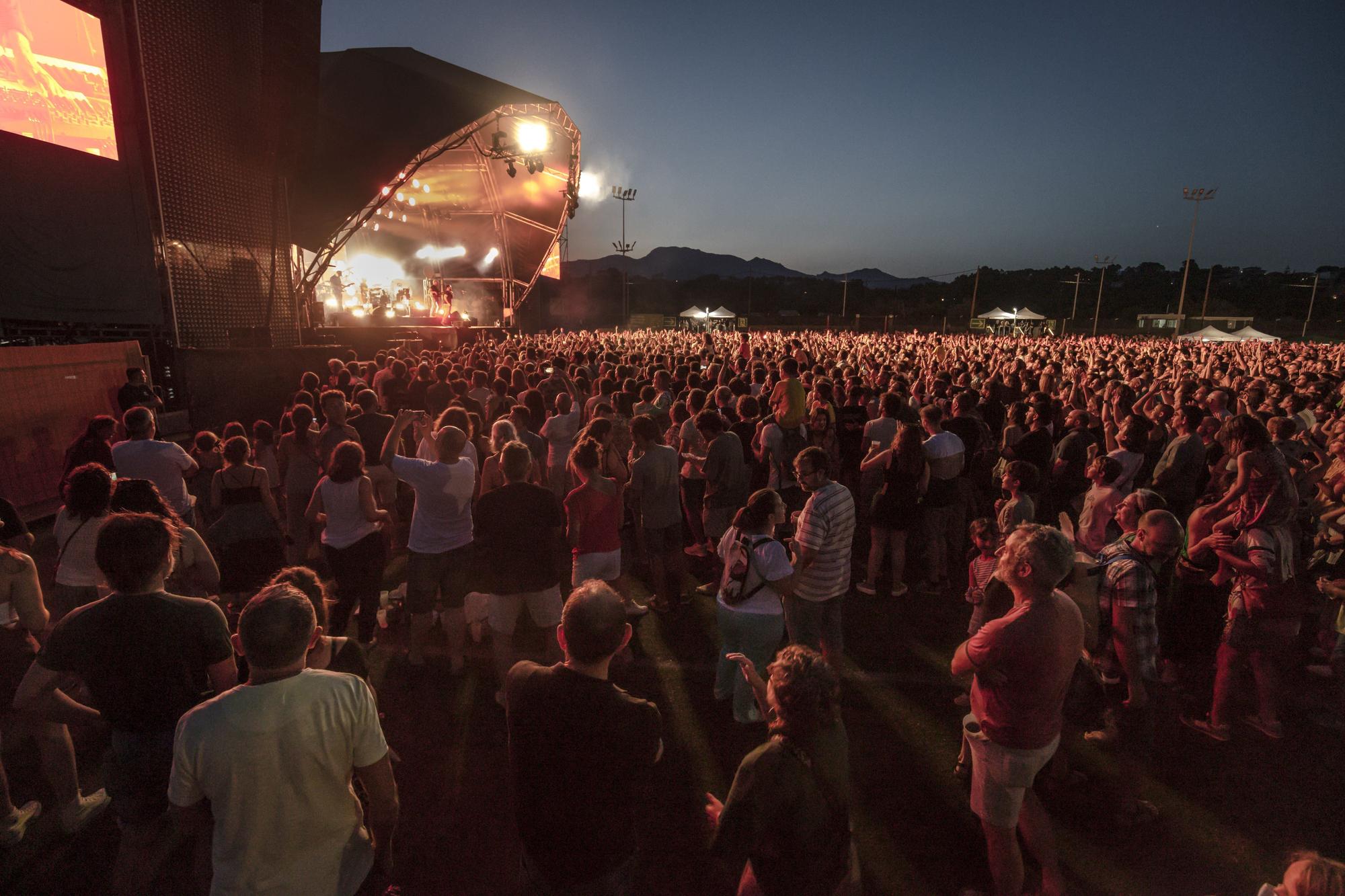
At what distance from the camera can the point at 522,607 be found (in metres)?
4.02

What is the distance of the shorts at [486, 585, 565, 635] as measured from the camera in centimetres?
393

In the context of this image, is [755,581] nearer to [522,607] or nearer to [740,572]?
[740,572]

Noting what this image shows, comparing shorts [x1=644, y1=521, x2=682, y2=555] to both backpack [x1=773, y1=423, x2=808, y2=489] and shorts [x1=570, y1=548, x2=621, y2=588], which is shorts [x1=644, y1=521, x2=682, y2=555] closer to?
shorts [x1=570, y1=548, x2=621, y2=588]

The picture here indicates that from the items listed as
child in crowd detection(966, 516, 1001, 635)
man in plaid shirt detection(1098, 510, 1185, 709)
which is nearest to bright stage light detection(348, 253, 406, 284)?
child in crowd detection(966, 516, 1001, 635)

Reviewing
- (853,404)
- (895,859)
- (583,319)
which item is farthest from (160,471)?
(583,319)

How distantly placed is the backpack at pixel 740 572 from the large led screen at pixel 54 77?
44.3ft

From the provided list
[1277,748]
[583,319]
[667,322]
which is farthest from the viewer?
[583,319]

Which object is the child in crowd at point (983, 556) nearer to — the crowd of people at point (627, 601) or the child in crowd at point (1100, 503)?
the crowd of people at point (627, 601)

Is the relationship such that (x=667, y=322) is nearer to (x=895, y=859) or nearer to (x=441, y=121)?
(x=441, y=121)

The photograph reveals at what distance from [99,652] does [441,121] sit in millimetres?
22484

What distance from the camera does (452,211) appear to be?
31.7m

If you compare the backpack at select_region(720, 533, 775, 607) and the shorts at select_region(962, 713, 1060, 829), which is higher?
the backpack at select_region(720, 533, 775, 607)

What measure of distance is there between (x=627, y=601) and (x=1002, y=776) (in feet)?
12.2

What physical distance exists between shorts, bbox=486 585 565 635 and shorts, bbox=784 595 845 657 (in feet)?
4.90
